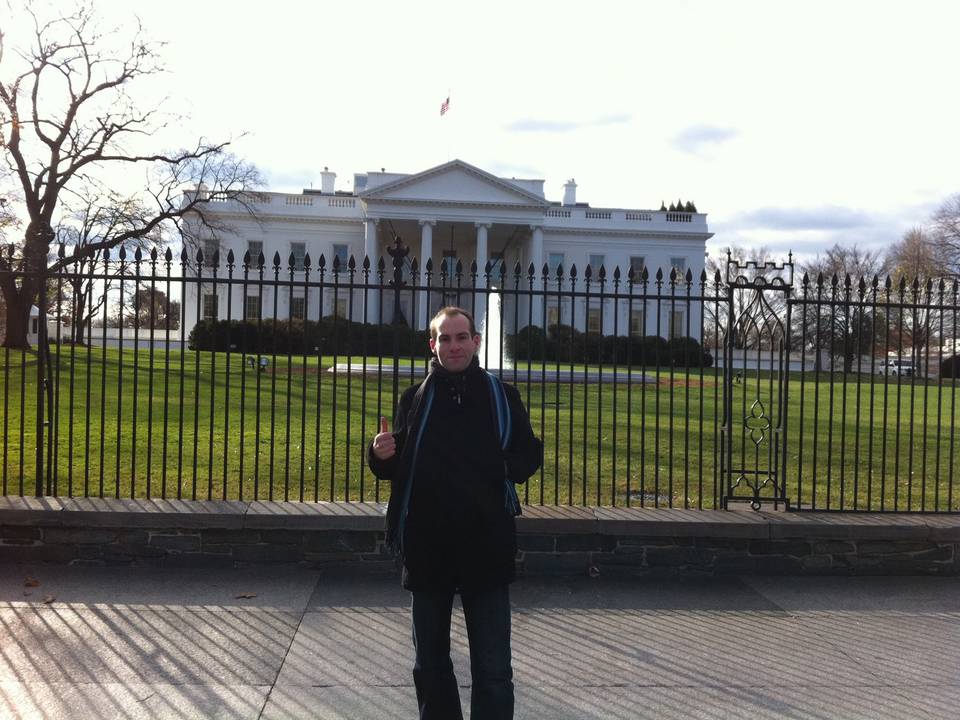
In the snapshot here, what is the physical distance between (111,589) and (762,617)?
390 cm

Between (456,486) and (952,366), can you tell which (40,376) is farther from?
(952,366)

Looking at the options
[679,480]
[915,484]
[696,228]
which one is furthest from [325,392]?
[696,228]

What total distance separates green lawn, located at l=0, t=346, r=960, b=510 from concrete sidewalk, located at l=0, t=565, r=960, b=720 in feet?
2.55

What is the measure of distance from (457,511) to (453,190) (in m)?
49.2

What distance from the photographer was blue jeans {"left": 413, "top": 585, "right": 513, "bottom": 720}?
295 cm

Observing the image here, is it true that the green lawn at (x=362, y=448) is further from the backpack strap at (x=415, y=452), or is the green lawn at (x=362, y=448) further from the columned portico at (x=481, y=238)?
the columned portico at (x=481, y=238)

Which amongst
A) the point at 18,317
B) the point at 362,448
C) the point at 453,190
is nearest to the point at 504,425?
the point at 362,448

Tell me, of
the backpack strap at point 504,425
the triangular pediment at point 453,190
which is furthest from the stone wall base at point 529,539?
the triangular pediment at point 453,190

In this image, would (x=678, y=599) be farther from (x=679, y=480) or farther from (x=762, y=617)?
(x=679, y=480)

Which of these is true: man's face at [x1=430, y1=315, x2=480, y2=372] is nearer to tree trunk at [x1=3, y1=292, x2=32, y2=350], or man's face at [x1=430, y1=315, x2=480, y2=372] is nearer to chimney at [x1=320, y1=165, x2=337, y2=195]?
tree trunk at [x1=3, y1=292, x2=32, y2=350]

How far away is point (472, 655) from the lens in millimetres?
3020

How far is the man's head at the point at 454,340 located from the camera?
10.3 feet

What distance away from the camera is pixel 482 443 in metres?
3.06

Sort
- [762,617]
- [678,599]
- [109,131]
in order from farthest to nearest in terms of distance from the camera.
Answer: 1. [109,131]
2. [678,599]
3. [762,617]
